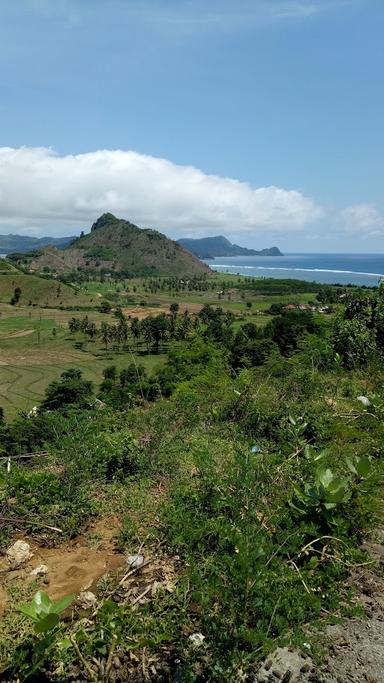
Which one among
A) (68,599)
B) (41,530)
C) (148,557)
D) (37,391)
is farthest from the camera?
(37,391)

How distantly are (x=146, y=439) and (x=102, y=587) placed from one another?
2.50 m

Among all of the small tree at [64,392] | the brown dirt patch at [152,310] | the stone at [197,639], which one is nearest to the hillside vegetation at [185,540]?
the stone at [197,639]

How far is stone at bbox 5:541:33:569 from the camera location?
11.6 feet

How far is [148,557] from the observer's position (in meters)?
3.48

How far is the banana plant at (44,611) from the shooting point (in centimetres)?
244

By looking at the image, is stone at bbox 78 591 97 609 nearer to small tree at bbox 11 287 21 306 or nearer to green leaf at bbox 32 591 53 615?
green leaf at bbox 32 591 53 615

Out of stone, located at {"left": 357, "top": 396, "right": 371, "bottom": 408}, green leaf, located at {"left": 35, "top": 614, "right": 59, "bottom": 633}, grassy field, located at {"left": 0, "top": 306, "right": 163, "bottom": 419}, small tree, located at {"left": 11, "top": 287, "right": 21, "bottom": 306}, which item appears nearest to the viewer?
green leaf, located at {"left": 35, "top": 614, "right": 59, "bottom": 633}

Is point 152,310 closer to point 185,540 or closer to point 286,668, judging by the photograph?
point 185,540

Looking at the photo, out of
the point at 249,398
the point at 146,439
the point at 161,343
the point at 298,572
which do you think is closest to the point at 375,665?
the point at 298,572

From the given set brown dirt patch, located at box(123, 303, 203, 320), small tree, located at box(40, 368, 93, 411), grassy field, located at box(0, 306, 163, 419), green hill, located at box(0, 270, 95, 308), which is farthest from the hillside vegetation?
green hill, located at box(0, 270, 95, 308)

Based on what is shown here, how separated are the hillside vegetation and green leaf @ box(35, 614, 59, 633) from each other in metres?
0.01

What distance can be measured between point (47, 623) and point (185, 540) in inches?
46.4

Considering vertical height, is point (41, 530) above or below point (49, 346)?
above

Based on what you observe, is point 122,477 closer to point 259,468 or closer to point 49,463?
point 49,463
